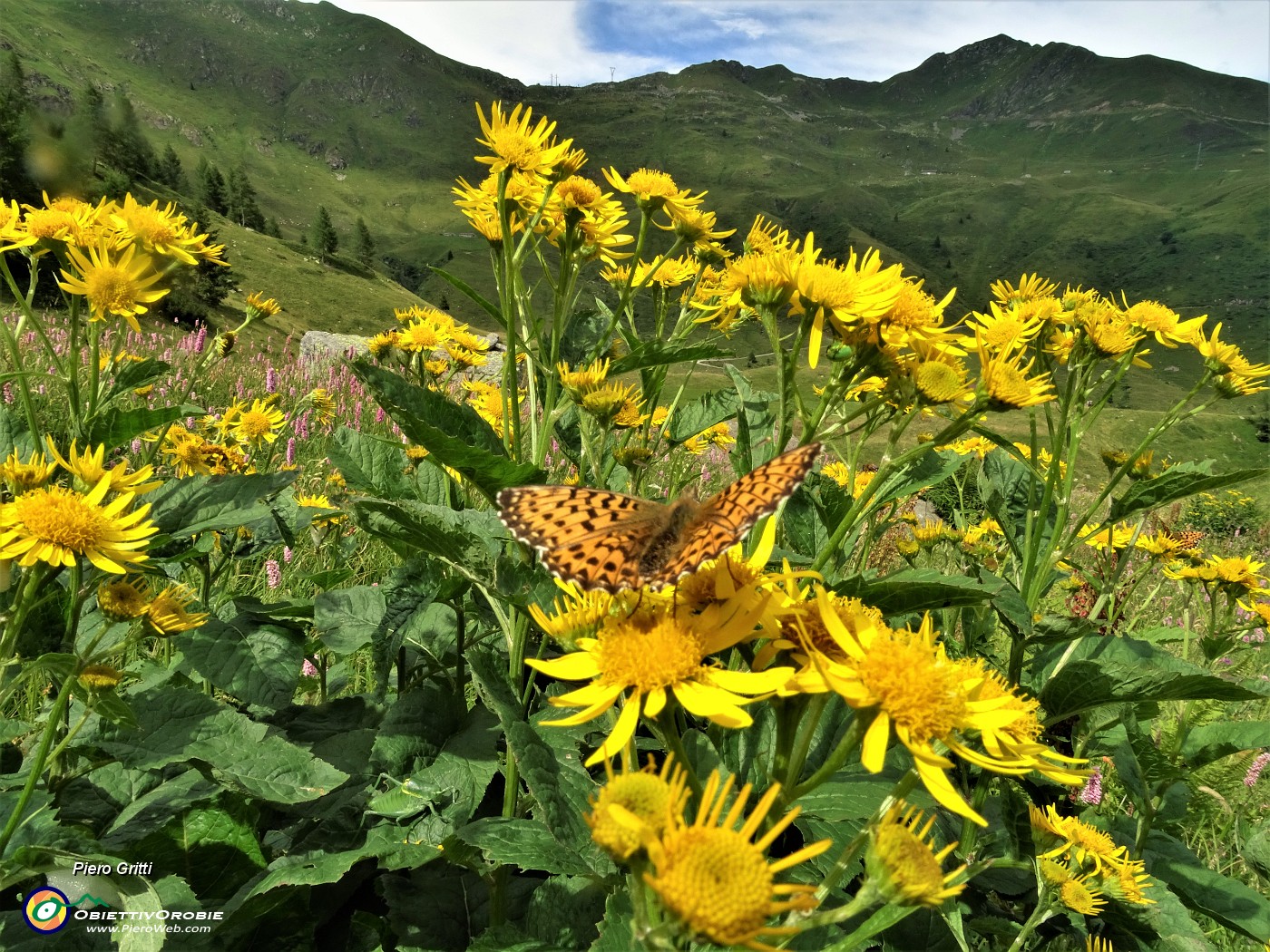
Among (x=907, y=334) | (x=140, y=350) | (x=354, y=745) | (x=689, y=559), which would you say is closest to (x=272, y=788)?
(x=354, y=745)

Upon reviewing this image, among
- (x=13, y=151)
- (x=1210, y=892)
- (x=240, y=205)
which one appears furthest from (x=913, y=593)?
(x=240, y=205)

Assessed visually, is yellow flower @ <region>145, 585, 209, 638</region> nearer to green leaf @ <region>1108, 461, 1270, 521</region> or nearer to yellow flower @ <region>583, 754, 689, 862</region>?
yellow flower @ <region>583, 754, 689, 862</region>

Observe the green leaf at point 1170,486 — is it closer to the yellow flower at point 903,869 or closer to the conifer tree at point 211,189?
the yellow flower at point 903,869

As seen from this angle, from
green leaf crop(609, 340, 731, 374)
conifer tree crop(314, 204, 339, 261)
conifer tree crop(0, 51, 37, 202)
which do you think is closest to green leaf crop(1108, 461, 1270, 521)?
green leaf crop(609, 340, 731, 374)

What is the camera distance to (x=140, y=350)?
874 cm

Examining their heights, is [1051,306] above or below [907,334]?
above

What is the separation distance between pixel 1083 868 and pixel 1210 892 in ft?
2.81

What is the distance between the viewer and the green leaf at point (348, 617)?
6.88 ft

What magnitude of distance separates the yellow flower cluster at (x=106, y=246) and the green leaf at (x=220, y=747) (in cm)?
125

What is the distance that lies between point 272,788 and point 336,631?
1.92ft

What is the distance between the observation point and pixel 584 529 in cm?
164

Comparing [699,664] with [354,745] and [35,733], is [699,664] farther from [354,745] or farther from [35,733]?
[35,733]

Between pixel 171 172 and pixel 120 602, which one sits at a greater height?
pixel 171 172

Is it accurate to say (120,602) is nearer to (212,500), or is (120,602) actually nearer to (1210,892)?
(212,500)
